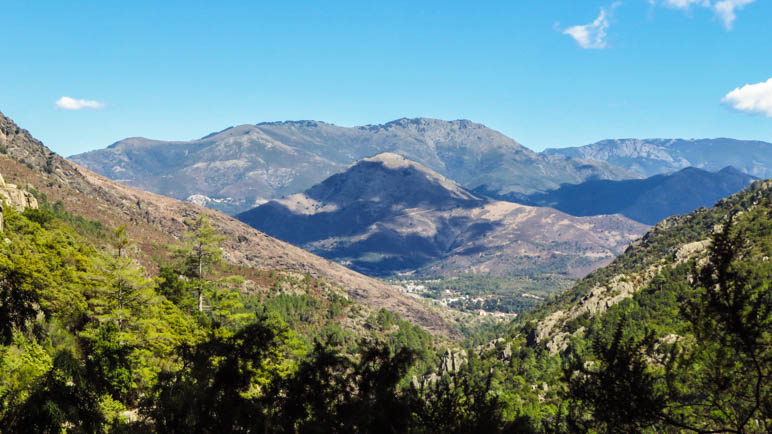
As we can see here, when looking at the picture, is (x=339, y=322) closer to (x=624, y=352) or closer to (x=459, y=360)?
(x=459, y=360)

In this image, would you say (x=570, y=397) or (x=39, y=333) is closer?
(x=570, y=397)

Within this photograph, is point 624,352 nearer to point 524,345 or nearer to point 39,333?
point 39,333

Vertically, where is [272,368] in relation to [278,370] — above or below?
above

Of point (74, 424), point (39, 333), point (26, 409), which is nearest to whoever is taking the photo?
point (26, 409)

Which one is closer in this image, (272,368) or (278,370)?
(272,368)

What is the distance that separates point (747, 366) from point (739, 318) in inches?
96.9

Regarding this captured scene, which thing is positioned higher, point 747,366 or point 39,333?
point 747,366

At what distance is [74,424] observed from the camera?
2652cm

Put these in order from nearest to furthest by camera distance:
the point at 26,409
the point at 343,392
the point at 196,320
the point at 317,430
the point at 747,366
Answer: the point at 747,366, the point at 317,430, the point at 343,392, the point at 26,409, the point at 196,320

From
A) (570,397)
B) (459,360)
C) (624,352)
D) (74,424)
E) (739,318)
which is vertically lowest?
(459,360)

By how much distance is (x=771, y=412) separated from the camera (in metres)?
13.9

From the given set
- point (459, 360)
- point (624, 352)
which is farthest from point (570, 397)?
point (459, 360)

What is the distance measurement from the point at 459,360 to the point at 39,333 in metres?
135

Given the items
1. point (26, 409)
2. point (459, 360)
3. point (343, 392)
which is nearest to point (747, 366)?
point (343, 392)
